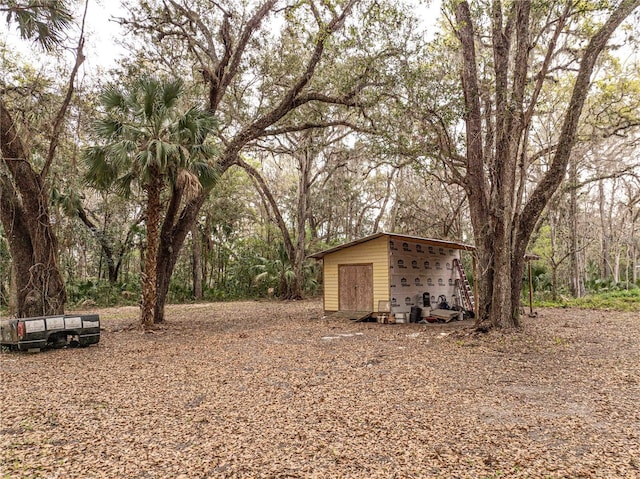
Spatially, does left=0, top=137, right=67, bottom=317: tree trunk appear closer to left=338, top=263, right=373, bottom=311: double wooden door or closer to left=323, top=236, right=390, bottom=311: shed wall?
left=323, top=236, right=390, bottom=311: shed wall

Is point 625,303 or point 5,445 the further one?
point 625,303

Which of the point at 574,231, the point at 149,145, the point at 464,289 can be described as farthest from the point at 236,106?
the point at 574,231

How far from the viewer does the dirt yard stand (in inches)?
127

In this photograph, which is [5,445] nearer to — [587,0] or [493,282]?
[493,282]

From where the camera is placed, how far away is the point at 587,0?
7.75 m

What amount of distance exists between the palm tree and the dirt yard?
12.6 ft

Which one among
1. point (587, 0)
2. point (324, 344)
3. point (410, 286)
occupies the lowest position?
point (324, 344)

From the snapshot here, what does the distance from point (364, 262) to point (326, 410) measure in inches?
357

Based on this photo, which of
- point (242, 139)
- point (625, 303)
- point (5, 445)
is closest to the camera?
point (5, 445)

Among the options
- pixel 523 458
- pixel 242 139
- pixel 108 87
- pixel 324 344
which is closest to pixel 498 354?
pixel 324 344

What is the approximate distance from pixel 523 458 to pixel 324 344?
19.0 feet

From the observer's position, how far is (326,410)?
4512 mm

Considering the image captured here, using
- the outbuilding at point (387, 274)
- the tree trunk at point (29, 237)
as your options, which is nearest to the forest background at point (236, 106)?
the tree trunk at point (29, 237)

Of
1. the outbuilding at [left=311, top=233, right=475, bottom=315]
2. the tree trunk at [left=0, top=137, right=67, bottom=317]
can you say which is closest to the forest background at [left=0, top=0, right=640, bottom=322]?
the tree trunk at [left=0, top=137, right=67, bottom=317]
